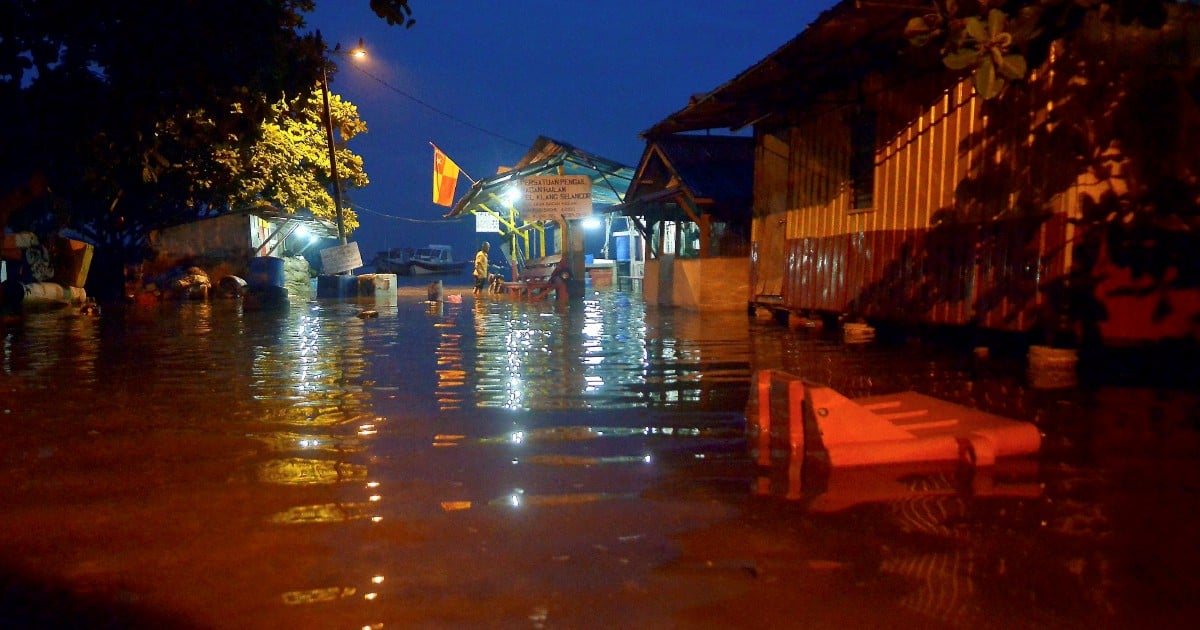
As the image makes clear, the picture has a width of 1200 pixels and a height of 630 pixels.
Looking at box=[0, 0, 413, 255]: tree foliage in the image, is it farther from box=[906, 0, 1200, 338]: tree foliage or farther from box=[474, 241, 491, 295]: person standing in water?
box=[474, 241, 491, 295]: person standing in water

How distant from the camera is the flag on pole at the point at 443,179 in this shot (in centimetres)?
3412

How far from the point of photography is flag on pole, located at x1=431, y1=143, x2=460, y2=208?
112 feet

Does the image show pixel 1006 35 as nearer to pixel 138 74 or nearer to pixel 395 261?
pixel 138 74

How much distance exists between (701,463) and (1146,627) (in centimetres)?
257

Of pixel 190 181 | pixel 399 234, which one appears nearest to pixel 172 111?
pixel 190 181

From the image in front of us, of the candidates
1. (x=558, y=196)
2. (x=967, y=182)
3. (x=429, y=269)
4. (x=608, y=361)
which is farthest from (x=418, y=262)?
(x=967, y=182)

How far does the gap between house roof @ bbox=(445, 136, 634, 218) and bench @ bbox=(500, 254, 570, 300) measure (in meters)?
2.71

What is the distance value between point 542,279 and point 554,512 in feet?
72.7

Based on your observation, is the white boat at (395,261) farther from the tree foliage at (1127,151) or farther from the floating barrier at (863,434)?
the floating barrier at (863,434)

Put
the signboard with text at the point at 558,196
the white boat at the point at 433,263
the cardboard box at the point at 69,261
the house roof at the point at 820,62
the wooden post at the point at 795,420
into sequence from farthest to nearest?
the white boat at the point at 433,263
the cardboard box at the point at 69,261
the signboard with text at the point at 558,196
the house roof at the point at 820,62
the wooden post at the point at 795,420

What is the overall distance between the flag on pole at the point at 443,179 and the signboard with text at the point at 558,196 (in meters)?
12.9

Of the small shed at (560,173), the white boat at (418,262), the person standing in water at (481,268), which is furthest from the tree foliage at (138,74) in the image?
the white boat at (418,262)

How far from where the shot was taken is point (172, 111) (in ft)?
41.2

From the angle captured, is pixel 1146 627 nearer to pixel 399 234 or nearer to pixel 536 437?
pixel 536 437
